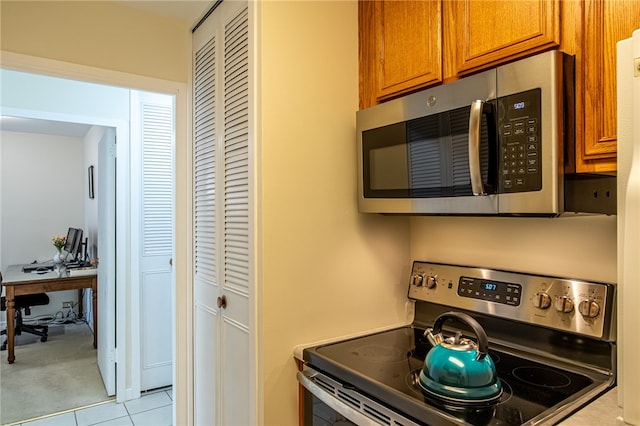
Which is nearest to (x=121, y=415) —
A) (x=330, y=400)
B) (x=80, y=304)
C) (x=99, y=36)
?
(x=330, y=400)

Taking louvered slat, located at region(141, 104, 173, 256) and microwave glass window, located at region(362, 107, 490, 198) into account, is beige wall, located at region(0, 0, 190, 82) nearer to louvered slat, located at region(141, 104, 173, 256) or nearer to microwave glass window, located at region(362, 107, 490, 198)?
louvered slat, located at region(141, 104, 173, 256)

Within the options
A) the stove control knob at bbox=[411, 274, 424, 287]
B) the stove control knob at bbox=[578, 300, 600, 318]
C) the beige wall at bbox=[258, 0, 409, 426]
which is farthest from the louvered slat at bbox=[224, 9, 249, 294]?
the stove control knob at bbox=[578, 300, 600, 318]

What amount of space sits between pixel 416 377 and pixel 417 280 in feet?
1.85

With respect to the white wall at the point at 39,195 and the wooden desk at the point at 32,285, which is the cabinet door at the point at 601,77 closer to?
the wooden desk at the point at 32,285

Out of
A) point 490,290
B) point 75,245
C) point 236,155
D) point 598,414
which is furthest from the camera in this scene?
point 75,245

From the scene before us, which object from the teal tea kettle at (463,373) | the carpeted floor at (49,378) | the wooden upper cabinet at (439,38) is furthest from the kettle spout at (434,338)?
the carpeted floor at (49,378)

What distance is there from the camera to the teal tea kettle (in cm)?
101

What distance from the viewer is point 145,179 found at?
300 cm

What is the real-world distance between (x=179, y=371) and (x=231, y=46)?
1.60 m

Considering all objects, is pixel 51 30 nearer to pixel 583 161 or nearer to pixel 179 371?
pixel 179 371

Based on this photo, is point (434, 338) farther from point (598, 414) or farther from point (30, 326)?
point (30, 326)

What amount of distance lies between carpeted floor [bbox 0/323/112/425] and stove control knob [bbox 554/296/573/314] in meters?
3.04

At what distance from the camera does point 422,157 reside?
1.35 meters

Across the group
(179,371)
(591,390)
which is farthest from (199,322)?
(591,390)
